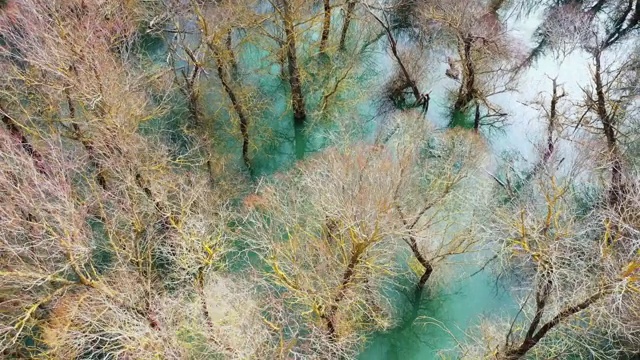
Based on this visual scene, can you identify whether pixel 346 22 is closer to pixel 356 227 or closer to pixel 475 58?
pixel 475 58

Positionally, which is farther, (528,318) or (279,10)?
(279,10)

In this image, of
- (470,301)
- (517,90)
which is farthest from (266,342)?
(517,90)

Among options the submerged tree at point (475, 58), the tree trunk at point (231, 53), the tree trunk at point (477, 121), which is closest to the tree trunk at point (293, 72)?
the tree trunk at point (231, 53)

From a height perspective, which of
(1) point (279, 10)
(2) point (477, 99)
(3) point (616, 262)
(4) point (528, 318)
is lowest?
(4) point (528, 318)

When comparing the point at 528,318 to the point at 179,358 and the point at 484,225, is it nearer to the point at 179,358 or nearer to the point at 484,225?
the point at 484,225

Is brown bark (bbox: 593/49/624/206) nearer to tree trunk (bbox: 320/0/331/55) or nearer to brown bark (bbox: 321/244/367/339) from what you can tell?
brown bark (bbox: 321/244/367/339)

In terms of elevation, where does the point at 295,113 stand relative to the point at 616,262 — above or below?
above

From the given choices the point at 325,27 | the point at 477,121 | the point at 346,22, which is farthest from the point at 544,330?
the point at 346,22

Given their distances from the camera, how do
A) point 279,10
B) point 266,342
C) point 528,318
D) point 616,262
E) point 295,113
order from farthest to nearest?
point 295,113
point 279,10
point 528,318
point 266,342
point 616,262
